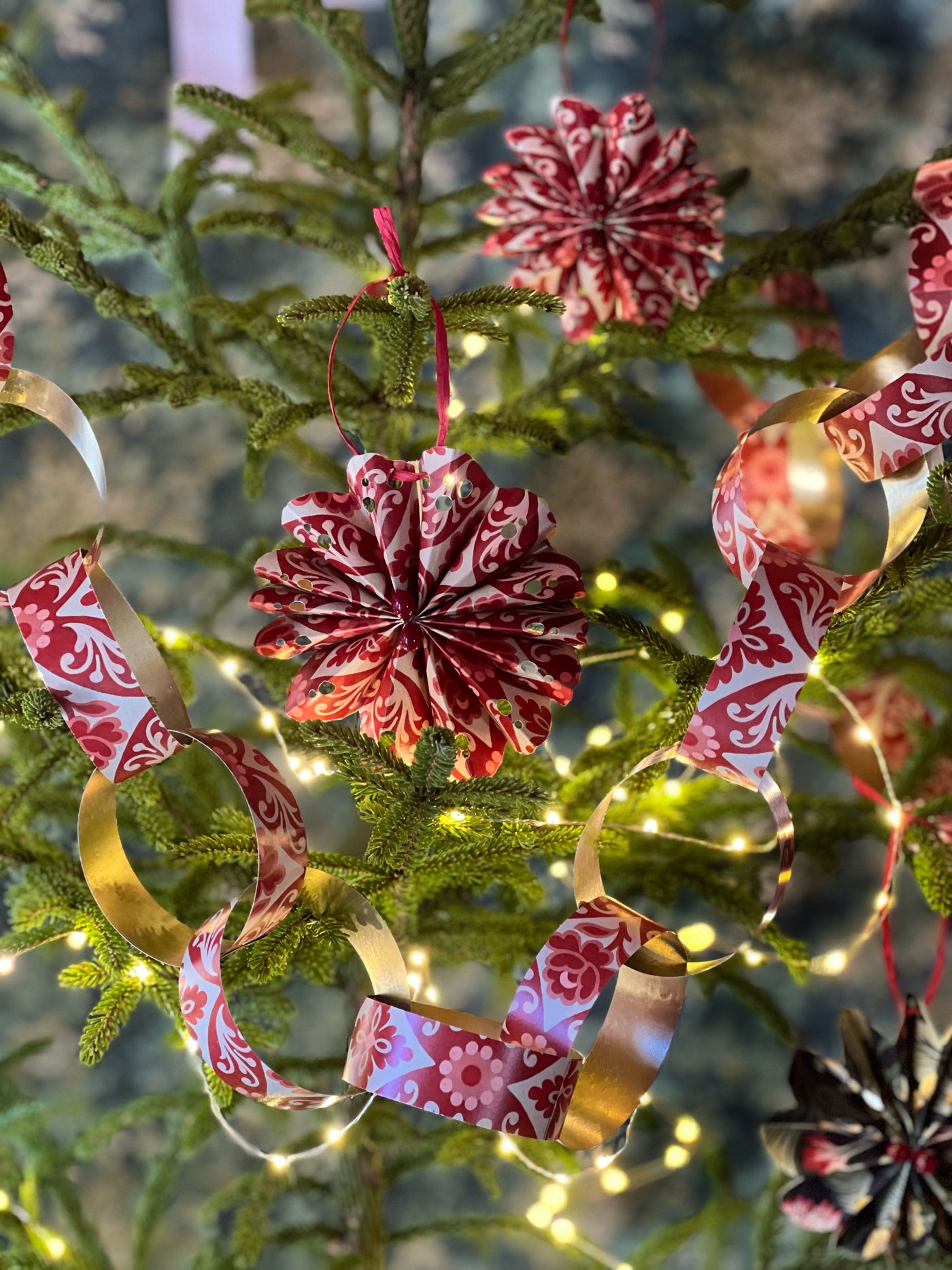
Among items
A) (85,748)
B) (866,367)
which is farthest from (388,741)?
(866,367)

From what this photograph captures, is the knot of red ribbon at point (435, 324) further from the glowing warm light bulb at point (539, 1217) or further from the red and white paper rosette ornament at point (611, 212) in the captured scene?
the glowing warm light bulb at point (539, 1217)

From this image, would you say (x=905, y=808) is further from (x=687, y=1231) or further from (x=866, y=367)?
(x=687, y=1231)

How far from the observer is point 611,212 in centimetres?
79

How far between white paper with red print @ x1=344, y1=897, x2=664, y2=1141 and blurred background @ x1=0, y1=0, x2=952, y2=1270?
0.58 meters

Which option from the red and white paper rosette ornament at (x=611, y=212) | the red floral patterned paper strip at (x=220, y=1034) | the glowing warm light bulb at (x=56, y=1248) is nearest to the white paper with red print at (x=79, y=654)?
the red floral patterned paper strip at (x=220, y=1034)

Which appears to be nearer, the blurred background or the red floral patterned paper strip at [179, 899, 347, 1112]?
the red floral patterned paper strip at [179, 899, 347, 1112]

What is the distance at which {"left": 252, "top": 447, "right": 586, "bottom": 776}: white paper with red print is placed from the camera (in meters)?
0.58

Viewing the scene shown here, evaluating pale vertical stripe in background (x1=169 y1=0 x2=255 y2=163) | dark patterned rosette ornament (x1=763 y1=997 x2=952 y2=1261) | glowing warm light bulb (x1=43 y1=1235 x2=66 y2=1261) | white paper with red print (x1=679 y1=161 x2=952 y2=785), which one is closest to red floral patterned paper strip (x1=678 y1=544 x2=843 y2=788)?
white paper with red print (x1=679 y1=161 x2=952 y2=785)

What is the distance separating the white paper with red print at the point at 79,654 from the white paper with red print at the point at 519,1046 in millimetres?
221

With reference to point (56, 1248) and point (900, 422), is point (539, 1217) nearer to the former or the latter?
point (56, 1248)

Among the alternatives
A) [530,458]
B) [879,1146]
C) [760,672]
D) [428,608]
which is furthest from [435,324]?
[879,1146]

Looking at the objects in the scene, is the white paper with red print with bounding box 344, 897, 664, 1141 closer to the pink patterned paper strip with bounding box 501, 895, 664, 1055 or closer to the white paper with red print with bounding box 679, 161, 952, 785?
the pink patterned paper strip with bounding box 501, 895, 664, 1055

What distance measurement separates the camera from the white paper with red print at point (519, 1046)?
21.0 inches

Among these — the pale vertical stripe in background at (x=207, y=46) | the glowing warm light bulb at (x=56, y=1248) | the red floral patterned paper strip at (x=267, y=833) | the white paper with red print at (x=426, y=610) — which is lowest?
the glowing warm light bulb at (x=56, y=1248)
